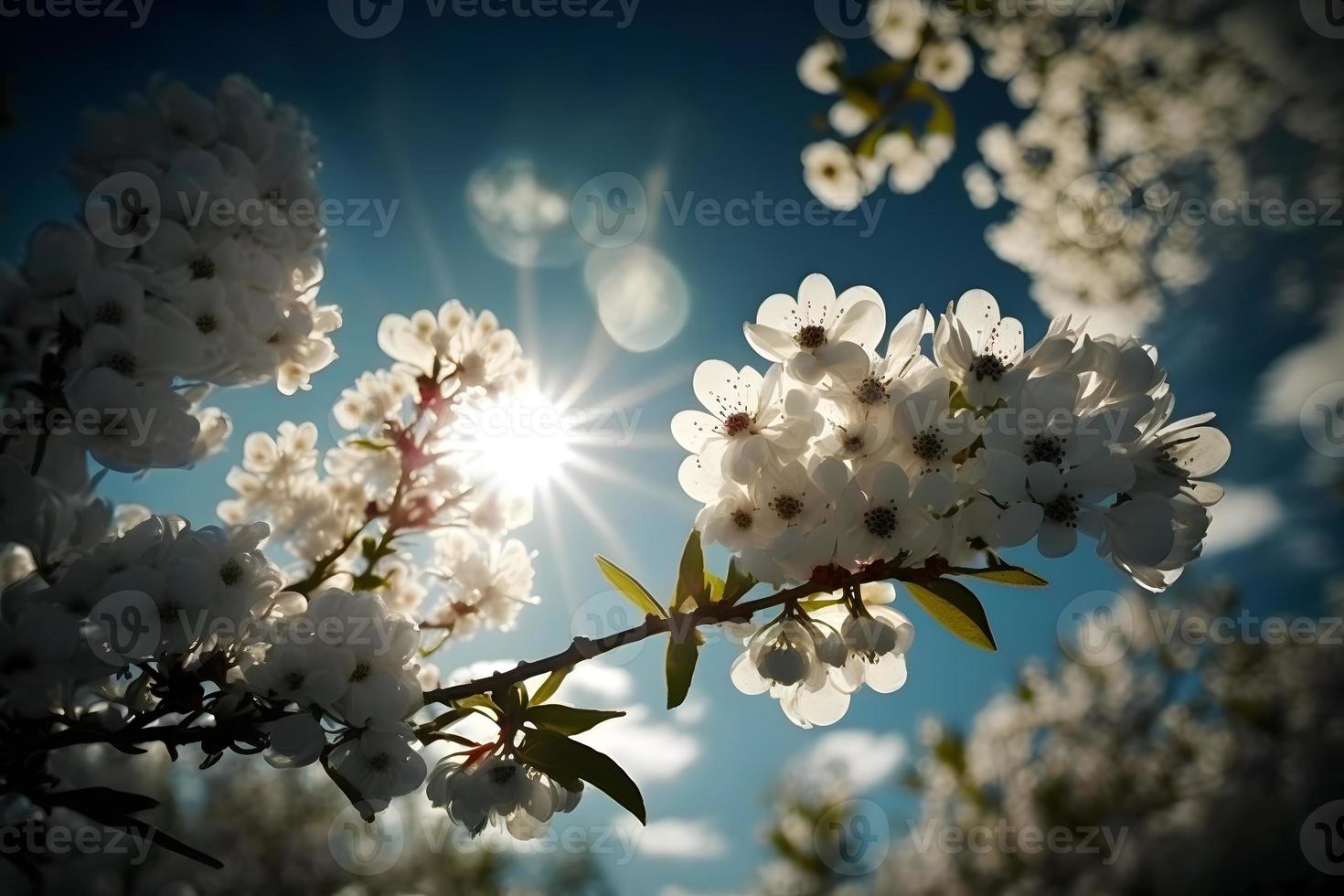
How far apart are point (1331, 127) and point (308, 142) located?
14.7ft

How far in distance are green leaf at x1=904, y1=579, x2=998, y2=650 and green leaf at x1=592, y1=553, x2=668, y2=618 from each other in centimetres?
36

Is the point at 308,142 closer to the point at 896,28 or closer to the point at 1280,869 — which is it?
the point at 896,28

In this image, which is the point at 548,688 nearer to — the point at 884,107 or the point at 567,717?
the point at 567,717

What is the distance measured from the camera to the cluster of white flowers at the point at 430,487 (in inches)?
59.9

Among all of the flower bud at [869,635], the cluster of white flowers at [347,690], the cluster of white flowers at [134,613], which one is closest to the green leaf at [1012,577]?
the flower bud at [869,635]

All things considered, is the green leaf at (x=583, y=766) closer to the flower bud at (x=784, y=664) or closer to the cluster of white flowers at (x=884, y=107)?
the flower bud at (x=784, y=664)

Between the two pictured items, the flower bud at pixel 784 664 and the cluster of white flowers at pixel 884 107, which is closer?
the flower bud at pixel 784 664

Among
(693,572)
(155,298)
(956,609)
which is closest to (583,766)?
(693,572)

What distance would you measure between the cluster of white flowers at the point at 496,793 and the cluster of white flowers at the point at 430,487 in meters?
0.57

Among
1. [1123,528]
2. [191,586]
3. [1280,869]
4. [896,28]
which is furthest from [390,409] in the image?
[1280,869]

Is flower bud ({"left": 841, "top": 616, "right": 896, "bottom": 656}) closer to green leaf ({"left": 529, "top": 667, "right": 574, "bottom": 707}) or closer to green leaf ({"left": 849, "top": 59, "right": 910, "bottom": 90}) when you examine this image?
green leaf ({"left": 529, "top": 667, "right": 574, "bottom": 707})

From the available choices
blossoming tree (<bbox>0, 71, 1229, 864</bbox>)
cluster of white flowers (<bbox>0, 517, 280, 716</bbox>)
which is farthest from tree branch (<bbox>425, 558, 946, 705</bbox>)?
cluster of white flowers (<bbox>0, 517, 280, 716</bbox>)

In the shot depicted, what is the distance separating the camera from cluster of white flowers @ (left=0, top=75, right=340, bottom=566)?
1.05 meters

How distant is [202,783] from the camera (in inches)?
323
